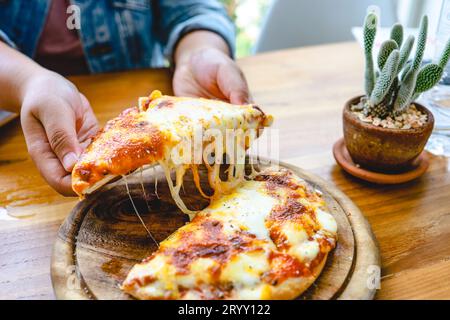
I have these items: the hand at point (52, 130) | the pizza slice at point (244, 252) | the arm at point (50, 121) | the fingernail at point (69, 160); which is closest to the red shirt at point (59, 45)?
the arm at point (50, 121)

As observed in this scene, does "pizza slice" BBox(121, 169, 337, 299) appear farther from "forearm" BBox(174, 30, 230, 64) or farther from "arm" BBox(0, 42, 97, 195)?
"forearm" BBox(174, 30, 230, 64)

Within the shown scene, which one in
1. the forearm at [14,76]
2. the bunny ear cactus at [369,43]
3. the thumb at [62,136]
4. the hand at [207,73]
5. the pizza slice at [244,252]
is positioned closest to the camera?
the pizza slice at [244,252]

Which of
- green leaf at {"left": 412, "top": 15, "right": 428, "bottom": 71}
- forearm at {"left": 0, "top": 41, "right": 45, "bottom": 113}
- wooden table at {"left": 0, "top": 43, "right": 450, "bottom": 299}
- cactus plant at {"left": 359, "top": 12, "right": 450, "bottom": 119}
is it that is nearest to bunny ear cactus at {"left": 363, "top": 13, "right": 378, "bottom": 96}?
cactus plant at {"left": 359, "top": 12, "right": 450, "bottom": 119}

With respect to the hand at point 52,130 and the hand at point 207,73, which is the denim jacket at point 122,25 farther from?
the hand at point 52,130

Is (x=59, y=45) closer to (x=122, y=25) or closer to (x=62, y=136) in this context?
(x=122, y=25)

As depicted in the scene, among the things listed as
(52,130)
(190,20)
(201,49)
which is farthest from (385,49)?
(190,20)
